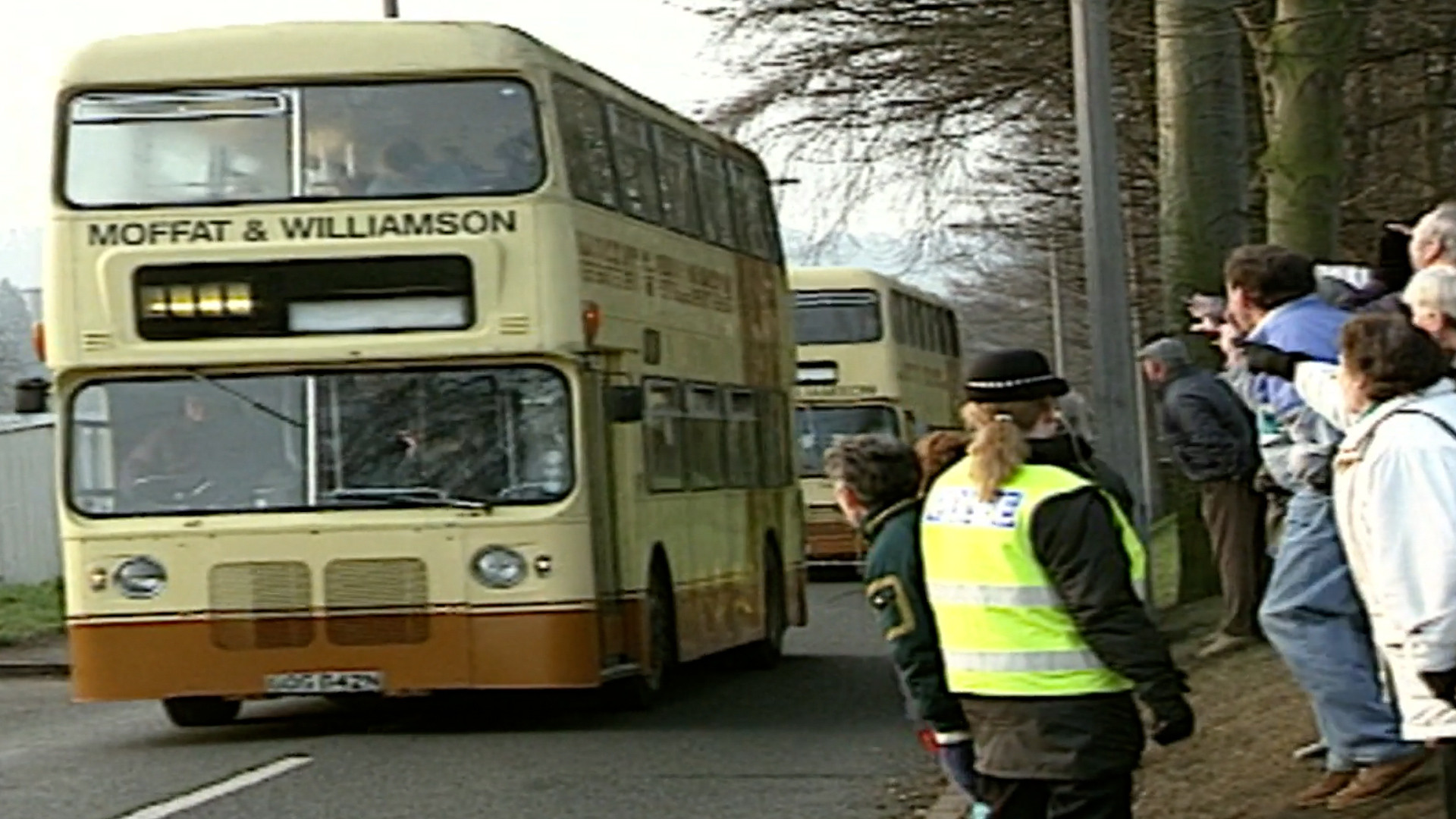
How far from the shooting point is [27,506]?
42.0 metres

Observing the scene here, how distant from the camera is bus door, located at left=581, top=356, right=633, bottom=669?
16.5 m

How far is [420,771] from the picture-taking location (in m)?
14.9

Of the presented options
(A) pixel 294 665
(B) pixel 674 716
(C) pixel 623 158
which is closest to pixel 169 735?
(A) pixel 294 665

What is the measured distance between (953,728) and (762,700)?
1077 cm

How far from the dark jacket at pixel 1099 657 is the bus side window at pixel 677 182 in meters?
12.2

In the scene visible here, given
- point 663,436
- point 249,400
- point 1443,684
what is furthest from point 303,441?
point 1443,684

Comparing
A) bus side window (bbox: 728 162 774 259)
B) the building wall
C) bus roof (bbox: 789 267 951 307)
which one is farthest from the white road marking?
the building wall

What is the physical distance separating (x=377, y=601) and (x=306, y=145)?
98.4 inches

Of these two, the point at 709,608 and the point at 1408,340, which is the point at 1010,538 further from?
the point at 709,608

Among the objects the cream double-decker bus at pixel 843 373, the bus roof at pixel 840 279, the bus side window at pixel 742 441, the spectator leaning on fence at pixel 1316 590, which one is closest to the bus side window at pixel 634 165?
the bus side window at pixel 742 441

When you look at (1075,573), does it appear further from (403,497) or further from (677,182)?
(677,182)

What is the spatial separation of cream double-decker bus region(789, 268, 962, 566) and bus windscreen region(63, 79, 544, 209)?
67.5 feet

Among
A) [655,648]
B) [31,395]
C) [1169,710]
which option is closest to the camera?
[1169,710]

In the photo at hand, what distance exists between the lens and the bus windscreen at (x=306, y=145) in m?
16.4
